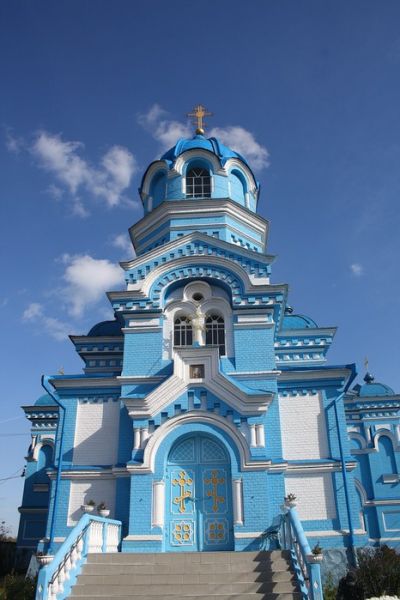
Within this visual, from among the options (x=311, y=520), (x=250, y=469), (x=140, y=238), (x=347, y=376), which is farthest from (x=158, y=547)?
(x=140, y=238)

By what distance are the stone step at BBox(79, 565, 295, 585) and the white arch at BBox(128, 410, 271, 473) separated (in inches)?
98.2

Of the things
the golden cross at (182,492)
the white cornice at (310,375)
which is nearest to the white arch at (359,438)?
the white cornice at (310,375)

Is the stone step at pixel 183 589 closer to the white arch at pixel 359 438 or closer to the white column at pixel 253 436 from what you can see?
the white column at pixel 253 436

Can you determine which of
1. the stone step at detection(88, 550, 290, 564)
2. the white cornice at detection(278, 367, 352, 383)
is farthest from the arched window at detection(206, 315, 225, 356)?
the stone step at detection(88, 550, 290, 564)

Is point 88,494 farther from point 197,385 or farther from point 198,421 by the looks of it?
point 197,385

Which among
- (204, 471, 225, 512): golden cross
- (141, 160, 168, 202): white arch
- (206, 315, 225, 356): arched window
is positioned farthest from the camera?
(141, 160, 168, 202): white arch

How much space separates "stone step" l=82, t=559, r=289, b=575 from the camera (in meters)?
9.24

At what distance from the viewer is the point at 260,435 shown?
11.7 m

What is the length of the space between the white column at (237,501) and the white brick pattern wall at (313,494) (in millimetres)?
1291

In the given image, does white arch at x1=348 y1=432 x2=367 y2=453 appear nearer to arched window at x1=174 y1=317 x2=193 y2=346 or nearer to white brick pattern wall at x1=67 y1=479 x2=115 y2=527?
arched window at x1=174 y1=317 x2=193 y2=346

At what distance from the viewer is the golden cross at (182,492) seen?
38.0ft

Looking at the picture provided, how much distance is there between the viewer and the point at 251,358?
42.6 ft

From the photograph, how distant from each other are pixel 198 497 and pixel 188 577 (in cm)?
A: 253

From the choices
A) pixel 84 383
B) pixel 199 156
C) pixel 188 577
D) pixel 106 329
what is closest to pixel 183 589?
pixel 188 577
